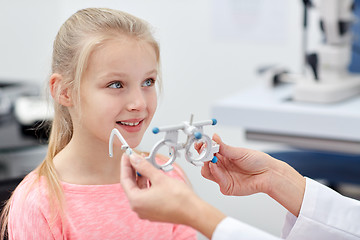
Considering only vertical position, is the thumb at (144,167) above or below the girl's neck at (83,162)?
above

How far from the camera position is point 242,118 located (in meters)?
1.68

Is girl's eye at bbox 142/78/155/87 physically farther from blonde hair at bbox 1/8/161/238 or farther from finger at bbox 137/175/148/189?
finger at bbox 137/175/148/189

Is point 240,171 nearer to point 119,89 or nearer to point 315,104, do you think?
point 119,89

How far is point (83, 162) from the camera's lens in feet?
3.28

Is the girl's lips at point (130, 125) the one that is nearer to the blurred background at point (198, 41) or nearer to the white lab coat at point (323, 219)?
the white lab coat at point (323, 219)

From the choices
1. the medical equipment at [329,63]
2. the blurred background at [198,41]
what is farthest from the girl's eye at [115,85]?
the blurred background at [198,41]

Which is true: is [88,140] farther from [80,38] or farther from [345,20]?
[345,20]

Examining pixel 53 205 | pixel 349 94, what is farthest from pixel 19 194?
pixel 349 94

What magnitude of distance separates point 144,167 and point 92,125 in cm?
25

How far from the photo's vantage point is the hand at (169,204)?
71 cm

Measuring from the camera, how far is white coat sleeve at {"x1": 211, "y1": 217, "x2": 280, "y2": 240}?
0.73 m

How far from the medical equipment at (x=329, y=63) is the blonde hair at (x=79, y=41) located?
858 mm

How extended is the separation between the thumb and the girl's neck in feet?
0.86

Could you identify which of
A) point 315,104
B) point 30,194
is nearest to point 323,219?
point 30,194
